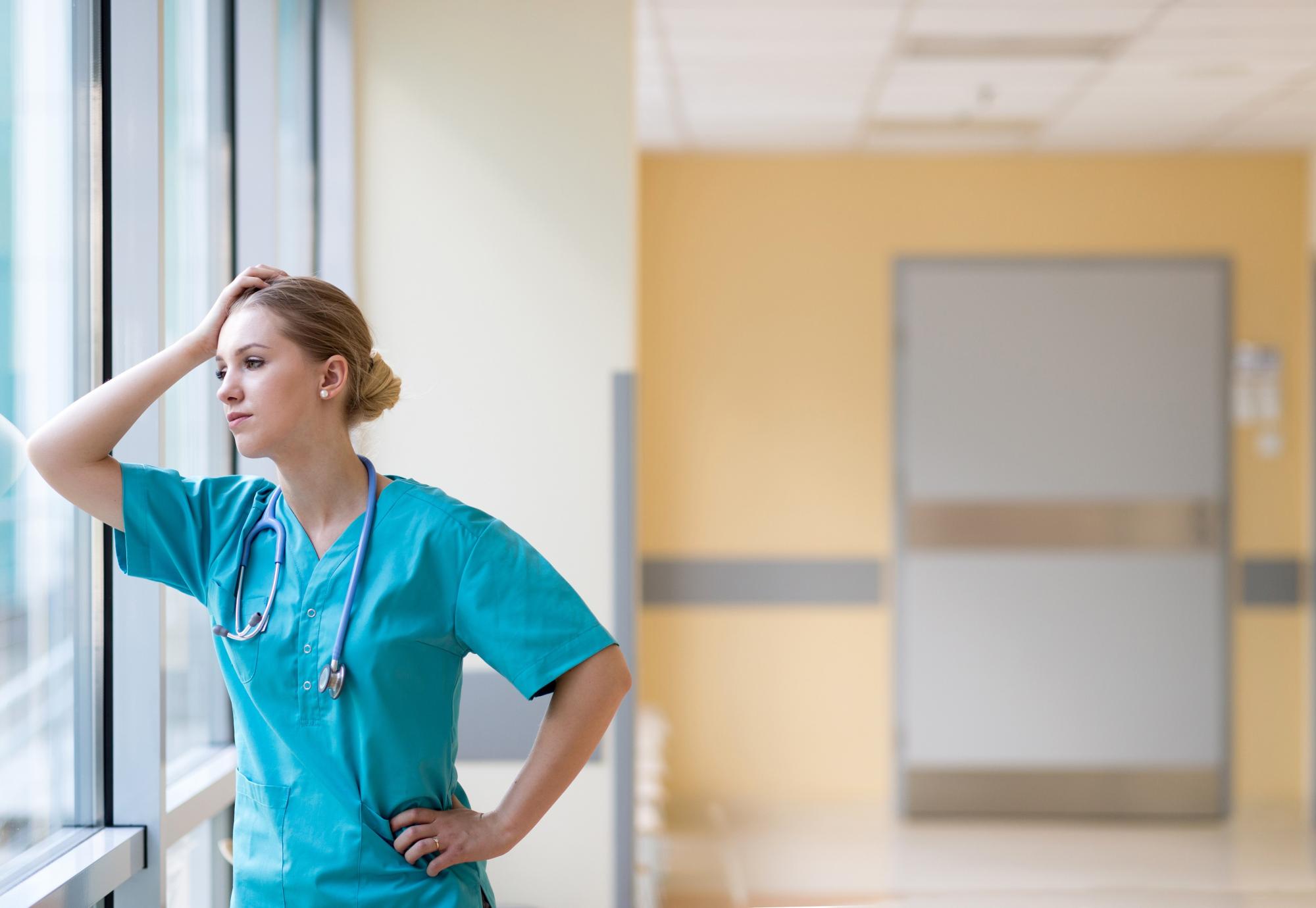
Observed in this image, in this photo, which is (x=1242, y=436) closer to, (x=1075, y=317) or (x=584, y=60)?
(x=1075, y=317)

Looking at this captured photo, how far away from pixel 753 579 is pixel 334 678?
370 centimetres

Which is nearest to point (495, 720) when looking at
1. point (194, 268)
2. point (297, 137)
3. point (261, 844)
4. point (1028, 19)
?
point (194, 268)

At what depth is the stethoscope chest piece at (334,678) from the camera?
1.26 m

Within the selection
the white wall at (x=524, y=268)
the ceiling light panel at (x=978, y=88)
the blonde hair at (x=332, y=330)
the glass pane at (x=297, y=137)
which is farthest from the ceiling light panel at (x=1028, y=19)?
the blonde hair at (x=332, y=330)

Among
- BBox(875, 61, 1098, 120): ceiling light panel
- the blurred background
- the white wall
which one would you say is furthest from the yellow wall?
the white wall

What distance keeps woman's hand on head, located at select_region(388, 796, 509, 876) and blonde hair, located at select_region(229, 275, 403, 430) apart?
18.3 inches

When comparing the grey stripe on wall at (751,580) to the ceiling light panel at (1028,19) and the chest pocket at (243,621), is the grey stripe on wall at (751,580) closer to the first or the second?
the ceiling light panel at (1028,19)

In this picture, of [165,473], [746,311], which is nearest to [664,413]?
[746,311]

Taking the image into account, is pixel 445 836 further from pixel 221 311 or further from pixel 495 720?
pixel 495 720

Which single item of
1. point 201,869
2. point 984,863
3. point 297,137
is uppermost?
point 297,137

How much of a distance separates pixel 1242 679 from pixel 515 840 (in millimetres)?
4414

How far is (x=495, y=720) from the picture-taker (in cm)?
255

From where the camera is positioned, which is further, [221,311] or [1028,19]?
[1028,19]

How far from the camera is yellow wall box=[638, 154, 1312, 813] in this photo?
481 centimetres
